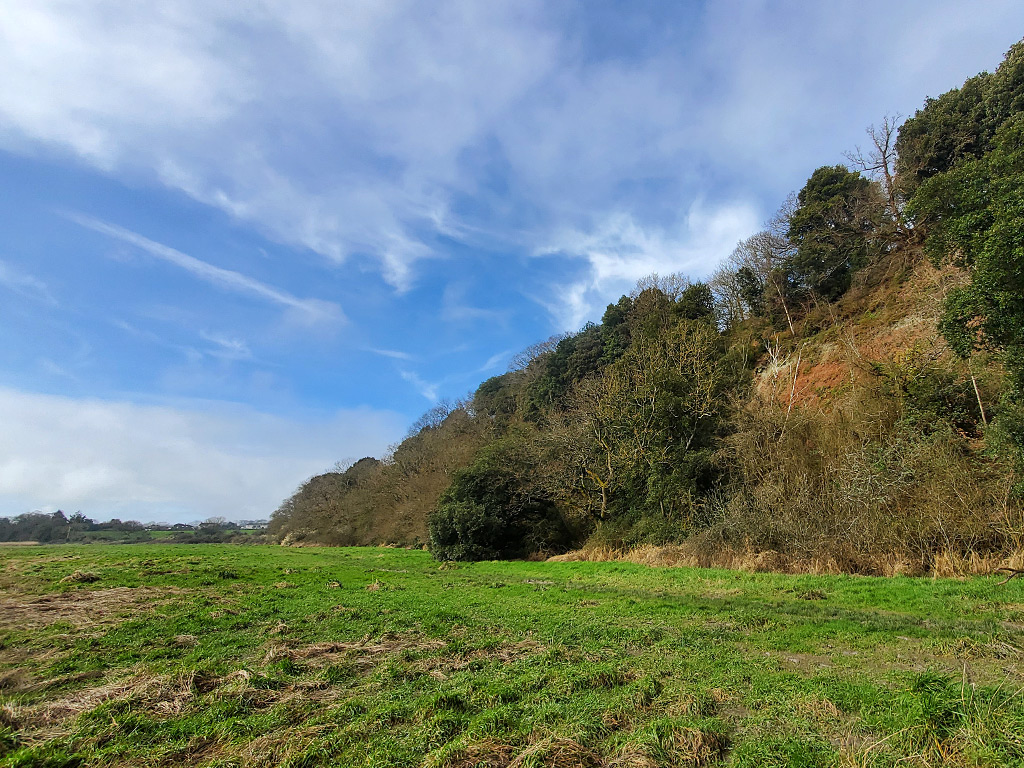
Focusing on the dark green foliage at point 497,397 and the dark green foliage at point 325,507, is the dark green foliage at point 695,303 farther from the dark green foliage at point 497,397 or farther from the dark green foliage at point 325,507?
the dark green foliage at point 325,507

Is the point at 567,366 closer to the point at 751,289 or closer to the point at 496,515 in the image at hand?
the point at 751,289

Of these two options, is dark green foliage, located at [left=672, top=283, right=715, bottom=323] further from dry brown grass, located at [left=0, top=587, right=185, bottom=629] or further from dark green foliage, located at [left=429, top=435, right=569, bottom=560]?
dry brown grass, located at [left=0, top=587, right=185, bottom=629]

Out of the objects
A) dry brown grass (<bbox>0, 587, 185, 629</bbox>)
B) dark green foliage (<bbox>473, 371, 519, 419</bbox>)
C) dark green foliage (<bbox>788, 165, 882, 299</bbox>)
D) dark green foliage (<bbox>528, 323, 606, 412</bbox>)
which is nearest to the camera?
dry brown grass (<bbox>0, 587, 185, 629</bbox>)

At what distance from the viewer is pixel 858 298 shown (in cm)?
2977

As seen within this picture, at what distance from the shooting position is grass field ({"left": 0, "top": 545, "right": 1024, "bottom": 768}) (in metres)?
3.77

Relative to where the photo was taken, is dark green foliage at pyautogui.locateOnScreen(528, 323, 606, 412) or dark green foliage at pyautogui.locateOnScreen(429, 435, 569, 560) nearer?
dark green foliage at pyautogui.locateOnScreen(429, 435, 569, 560)

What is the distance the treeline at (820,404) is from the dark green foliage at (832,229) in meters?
0.16

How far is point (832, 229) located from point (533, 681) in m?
37.3

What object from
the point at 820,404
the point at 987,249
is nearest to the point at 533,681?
the point at 987,249

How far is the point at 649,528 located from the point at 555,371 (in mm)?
29218

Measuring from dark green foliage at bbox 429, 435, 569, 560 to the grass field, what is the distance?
16.6 meters

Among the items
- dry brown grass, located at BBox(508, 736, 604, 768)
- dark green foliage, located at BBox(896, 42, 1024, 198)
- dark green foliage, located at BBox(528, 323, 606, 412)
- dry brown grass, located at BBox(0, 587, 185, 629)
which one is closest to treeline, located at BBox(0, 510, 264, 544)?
dark green foliage, located at BBox(528, 323, 606, 412)

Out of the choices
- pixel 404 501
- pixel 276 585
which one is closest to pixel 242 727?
pixel 276 585

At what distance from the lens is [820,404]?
2212 centimetres
